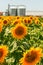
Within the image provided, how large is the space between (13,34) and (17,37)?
0.17 ft

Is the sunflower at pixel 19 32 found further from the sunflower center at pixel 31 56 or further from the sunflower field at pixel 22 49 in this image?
the sunflower center at pixel 31 56

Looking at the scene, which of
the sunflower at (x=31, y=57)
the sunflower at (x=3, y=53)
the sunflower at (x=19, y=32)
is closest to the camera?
the sunflower at (x=31, y=57)

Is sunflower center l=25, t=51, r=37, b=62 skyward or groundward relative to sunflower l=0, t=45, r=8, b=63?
skyward

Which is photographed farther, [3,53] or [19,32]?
[19,32]

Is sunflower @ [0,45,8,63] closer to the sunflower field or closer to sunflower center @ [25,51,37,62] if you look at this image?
the sunflower field

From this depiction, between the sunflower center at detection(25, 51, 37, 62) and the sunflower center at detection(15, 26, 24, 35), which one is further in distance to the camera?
the sunflower center at detection(15, 26, 24, 35)

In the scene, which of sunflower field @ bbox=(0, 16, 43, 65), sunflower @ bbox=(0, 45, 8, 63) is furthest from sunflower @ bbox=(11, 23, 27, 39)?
sunflower @ bbox=(0, 45, 8, 63)

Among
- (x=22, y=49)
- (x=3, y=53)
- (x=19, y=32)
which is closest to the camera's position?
(x=3, y=53)

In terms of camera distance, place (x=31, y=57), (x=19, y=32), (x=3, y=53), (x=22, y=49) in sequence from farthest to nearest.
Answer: (x=19, y=32)
(x=22, y=49)
(x=3, y=53)
(x=31, y=57)

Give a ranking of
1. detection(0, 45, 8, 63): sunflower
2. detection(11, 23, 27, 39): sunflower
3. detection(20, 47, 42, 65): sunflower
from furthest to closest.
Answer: detection(11, 23, 27, 39): sunflower
detection(0, 45, 8, 63): sunflower
detection(20, 47, 42, 65): sunflower

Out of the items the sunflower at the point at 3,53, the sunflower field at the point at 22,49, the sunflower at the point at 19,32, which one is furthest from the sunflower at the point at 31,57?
the sunflower at the point at 19,32

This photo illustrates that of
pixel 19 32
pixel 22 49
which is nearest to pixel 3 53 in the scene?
pixel 22 49

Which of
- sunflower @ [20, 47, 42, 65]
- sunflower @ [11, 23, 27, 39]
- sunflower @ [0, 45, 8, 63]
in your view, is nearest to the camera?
sunflower @ [20, 47, 42, 65]

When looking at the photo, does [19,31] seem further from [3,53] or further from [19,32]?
[3,53]
